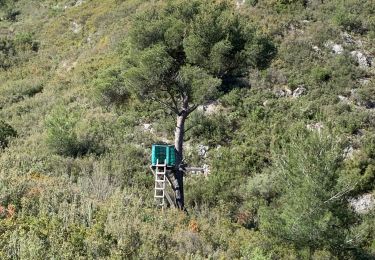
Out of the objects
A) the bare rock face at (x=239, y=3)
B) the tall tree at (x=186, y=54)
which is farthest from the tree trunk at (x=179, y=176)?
the bare rock face at (x=239, y=3)

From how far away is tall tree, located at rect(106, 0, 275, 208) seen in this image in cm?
1316

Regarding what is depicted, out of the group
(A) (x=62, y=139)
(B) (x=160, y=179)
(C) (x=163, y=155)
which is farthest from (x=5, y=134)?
(C) (x=163, y=155)

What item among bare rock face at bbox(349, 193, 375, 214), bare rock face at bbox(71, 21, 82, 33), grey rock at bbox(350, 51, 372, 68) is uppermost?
bare rock face at bbox(71, 21, 82, 33)

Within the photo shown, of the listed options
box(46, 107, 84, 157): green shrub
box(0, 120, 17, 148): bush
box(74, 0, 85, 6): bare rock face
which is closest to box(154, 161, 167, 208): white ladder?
box(46, 107, 84, 157): green shrub

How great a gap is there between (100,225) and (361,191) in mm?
11152

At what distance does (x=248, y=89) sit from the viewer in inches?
822

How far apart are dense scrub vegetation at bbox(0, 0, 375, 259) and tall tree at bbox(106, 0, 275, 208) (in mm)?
176

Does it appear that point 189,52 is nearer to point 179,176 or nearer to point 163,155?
point 163,155

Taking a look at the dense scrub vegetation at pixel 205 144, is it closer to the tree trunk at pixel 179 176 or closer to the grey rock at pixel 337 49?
the grey rock at pixel 337 49

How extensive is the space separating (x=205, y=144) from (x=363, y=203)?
20.5 feet

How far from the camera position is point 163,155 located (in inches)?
512

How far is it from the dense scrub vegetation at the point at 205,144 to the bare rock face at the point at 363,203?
17 cm

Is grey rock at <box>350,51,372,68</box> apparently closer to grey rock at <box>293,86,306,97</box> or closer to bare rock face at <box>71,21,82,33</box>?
grey rock at <box>293,86,306,97</box>

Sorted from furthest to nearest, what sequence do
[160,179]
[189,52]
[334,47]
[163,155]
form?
1. [334,47]
2. [189,52]
3. [160,179]
4. [163,155]
